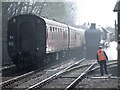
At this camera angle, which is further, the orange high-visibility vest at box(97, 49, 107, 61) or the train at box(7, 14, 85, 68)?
the train at box(7, 14, 85, 68)

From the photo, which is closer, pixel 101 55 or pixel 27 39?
pixel 101 55

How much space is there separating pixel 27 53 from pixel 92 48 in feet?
60.8

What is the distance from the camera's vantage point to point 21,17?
2145 centimetres

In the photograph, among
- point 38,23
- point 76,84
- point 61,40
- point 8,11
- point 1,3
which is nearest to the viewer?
point 76,84

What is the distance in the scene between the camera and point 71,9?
53812 millimetres

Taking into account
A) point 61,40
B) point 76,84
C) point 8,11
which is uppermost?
point 8,11

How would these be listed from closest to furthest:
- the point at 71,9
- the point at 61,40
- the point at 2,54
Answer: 1. the point at 61,40
2. the point at 2,54
3. the point at 71,9

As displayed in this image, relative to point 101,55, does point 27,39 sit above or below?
above

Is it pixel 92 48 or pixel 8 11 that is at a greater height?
pixel 8 11

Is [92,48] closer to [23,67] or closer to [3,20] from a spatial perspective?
[3,20]

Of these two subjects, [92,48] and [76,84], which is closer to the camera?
[76,84]

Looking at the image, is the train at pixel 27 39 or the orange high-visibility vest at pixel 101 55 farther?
the train at pixel 27 39

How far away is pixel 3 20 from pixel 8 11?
2471 mm

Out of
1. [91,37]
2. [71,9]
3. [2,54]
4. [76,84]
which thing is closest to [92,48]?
[91,37]
